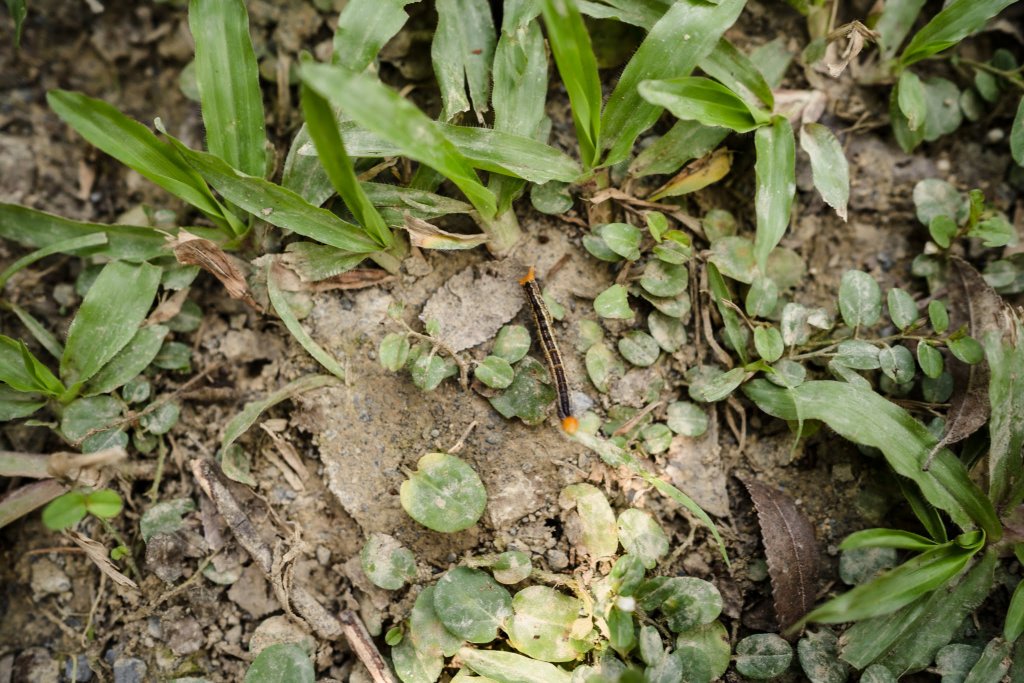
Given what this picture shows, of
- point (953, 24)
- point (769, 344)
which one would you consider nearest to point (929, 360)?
point (769, 344)

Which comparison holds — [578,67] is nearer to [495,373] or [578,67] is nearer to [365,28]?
[365,28]

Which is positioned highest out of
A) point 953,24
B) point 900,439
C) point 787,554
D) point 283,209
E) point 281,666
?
point 953,24

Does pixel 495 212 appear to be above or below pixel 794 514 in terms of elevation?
above

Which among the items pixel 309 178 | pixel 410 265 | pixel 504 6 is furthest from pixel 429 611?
pixel 504 6

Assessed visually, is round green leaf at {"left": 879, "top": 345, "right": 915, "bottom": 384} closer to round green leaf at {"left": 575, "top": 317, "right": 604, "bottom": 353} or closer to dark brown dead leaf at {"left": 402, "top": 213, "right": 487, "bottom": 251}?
round green leaf at {"left": 575, "top": 317, "right": 604, "bottom": 353}

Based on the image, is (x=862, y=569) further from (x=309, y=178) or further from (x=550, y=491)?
(x=309, y=178)

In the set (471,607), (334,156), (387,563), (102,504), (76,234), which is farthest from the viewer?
(76,234)

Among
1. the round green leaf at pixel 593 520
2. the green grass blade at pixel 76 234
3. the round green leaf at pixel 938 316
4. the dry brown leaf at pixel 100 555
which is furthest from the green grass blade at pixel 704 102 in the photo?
the dry brown leaf at pixel 100 555

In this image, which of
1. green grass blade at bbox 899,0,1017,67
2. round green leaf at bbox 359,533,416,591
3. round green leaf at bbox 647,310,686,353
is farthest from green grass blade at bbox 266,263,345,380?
green grass blade at bbox 899,0,1017,67
